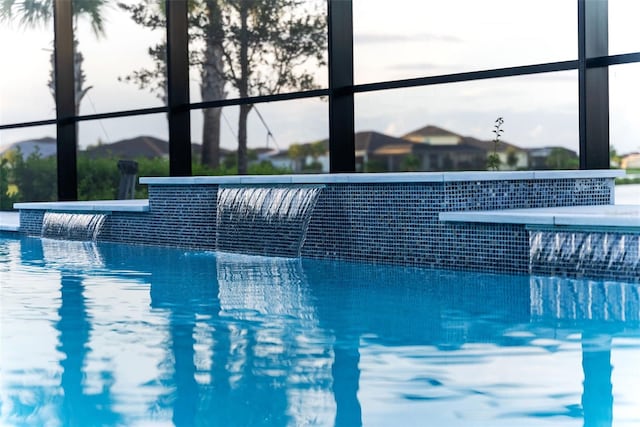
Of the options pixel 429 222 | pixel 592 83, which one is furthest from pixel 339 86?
pixel 429 222

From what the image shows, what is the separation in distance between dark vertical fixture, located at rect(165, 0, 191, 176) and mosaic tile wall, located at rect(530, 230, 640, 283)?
6362mm

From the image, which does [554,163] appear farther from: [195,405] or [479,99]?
[195,405]

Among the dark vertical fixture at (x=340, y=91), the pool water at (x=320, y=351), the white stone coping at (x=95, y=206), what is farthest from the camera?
the white stone coping at (x=95, y=206)

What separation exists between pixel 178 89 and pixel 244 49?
6571 mm

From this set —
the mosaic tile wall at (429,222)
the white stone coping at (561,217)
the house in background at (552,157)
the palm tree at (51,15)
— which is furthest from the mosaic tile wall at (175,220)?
the palm tree at (51,15)

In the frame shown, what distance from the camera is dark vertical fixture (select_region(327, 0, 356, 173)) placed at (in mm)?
9625

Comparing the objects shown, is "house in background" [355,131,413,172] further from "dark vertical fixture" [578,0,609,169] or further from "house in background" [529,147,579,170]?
"dark vertical fixture" [578,0,609,169]

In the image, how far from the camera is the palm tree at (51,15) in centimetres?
1789

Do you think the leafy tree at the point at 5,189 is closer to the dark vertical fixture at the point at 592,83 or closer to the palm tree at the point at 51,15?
the palm tree at the point at 51,15

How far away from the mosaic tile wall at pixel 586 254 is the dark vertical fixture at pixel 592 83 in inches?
73.8

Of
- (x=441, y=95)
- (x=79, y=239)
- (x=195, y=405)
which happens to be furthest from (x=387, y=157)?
(x=195, y=405)

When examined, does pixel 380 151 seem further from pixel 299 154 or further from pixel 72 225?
pixel 72 225

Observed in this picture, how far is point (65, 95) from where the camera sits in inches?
540

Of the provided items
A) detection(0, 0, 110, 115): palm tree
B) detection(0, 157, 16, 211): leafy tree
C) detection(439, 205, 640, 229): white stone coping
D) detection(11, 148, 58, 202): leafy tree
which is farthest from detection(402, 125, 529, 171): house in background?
detection(439, 205, 640, 229): white stone coping
